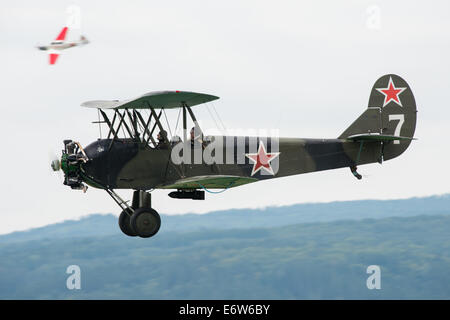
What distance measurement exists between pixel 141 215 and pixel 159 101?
96.1 inches

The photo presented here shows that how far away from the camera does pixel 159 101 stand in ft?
54.1

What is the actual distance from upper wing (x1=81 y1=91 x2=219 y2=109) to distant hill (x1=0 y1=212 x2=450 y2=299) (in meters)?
94.1

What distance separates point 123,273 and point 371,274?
406 feet

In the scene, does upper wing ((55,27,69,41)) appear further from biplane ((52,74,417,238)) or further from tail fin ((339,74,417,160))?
tail fin ((339,74,417,160))

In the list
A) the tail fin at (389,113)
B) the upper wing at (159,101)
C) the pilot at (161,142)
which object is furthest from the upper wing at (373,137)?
the pilot at (161,142)

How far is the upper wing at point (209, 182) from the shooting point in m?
16.0

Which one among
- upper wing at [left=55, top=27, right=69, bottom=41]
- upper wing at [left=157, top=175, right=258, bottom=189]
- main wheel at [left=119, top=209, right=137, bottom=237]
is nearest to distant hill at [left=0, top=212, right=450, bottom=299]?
upper wing at [left=55, top=27, right=69, bottom=41]

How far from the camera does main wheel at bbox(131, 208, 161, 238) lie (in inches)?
646

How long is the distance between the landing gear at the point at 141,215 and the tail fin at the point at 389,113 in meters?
5.20

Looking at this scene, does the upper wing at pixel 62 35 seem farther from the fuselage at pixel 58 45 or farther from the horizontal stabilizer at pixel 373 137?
the horizontal stabilizer at pixel 373 137

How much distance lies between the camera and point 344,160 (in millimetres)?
18609
